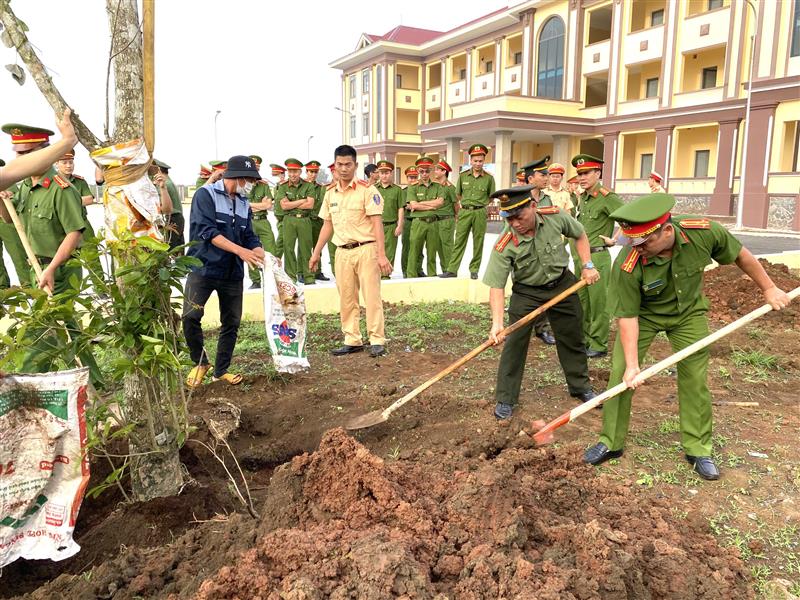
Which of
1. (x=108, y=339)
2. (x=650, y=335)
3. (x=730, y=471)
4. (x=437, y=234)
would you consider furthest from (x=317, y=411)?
(x=437, y=234)

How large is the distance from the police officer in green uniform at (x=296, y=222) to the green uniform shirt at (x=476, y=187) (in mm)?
2394

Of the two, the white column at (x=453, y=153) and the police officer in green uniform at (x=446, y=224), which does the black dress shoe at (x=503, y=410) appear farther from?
the white column at (x=453, y=153)

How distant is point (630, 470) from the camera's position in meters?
3.21

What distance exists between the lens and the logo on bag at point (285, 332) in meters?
4.41

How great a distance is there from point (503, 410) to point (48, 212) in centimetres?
372

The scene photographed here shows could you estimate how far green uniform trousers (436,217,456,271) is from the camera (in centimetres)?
915

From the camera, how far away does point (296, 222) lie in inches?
364

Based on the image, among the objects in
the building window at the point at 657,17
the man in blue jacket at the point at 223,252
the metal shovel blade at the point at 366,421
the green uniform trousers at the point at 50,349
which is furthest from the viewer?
the building window at the point at 657,17

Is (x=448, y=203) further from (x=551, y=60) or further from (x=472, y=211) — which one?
(x=551, y=60)

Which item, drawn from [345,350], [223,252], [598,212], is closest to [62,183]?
[223,252]

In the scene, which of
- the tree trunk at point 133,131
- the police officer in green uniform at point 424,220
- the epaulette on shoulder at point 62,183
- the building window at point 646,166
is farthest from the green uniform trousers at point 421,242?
the building window at point 646,166

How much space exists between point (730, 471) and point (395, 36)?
37743 millimetres

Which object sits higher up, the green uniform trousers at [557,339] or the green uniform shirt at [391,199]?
the green uniform shirt at [391,199]

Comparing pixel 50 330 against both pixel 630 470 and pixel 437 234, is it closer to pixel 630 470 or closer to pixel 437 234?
pixel 630 470
